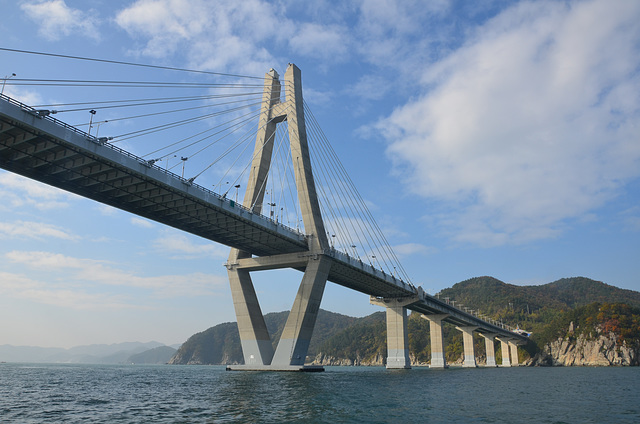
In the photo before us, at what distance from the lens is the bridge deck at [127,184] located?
26734mm

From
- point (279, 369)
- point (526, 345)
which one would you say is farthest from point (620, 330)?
point (279, 369)

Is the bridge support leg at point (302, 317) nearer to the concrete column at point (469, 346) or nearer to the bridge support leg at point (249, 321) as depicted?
the bridge support leg at point (249, 321)

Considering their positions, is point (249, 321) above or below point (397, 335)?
above

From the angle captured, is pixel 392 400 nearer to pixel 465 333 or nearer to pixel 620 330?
pixel 465 333

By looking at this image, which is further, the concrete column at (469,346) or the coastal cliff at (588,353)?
the coastal cliff at (588,353)

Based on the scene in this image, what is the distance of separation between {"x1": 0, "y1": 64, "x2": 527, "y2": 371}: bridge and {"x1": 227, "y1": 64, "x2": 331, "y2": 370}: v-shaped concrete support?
11cm

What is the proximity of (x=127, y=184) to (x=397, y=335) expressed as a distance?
2231 inches

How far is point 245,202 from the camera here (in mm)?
49906

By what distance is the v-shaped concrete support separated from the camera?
156ft

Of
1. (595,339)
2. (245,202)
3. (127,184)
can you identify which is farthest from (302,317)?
(595,339)

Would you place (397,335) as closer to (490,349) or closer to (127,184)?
(490,349)

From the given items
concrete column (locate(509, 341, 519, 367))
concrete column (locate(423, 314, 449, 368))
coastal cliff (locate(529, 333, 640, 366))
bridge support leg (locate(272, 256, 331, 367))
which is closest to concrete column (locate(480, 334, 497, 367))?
concrete column (locate(509, 341, 519, 367))

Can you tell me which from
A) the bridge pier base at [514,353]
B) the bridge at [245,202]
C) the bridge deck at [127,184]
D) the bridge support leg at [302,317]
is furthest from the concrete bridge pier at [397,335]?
the bridge pier base at [514,353]

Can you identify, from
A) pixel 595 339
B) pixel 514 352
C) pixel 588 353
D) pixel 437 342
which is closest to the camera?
pixel 437 342
